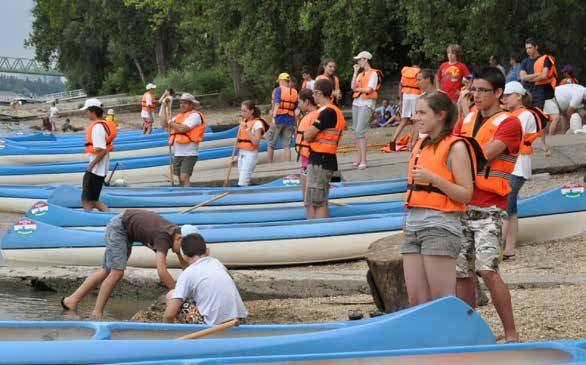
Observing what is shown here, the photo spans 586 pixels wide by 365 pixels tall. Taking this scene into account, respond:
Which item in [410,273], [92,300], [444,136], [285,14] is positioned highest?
[285,14]

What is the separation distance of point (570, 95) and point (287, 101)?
4673 millimetres

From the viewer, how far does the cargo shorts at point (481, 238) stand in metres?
6.11

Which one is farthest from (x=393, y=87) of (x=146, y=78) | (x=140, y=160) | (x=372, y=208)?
(x=146, y=78)

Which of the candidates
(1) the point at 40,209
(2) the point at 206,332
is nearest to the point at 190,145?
(1) the point at 40,209

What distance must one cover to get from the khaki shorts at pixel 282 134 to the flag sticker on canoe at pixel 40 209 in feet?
18.4

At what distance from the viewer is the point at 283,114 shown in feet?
53.7

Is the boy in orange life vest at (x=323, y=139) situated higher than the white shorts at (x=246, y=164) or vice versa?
the boy in orange life vest at (x=323, y=139)

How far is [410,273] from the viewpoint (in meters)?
6.00

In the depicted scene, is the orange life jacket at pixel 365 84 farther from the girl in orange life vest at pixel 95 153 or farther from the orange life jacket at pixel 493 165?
the orange life jacket at pixel 493 165

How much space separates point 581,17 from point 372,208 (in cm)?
908

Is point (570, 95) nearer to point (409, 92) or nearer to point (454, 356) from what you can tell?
A: point (409, 92)

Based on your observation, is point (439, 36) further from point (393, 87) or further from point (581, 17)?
point (393, 87)

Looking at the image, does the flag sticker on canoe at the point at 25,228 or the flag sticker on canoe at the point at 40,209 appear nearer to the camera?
the flag sticker on canoe at the point at 25,228

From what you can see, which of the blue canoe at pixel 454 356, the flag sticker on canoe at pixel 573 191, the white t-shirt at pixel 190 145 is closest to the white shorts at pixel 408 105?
the white t-shirt at pixel 190 145
